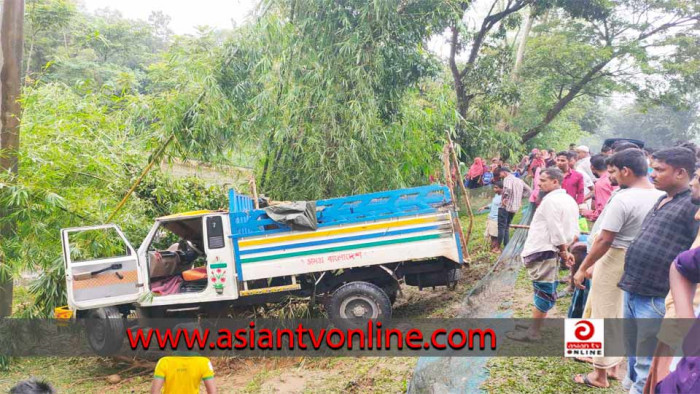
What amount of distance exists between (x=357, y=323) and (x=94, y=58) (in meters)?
27.3

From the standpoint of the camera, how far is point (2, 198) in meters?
6.58

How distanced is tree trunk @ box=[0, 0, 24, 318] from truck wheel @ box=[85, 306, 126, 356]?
181cm

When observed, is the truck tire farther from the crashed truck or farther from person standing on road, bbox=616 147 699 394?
person standing on road, bbox=616 147 699 394

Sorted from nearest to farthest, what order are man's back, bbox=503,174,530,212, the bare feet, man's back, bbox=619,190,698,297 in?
man's back, bbox=619,190,698,297 → the bare feet → man's back, bbox=503,174,530,212

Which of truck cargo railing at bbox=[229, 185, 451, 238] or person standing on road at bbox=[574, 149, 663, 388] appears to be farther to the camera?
truck cargo railing at bbox=[229, 185, 451, 238]

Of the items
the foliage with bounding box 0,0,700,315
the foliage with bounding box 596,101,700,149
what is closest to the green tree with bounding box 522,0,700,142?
the foliage with bounding box 0,0,700,315

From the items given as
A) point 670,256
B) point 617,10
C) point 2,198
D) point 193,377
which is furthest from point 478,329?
point 617,10

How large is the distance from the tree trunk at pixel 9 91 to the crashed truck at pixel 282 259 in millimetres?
2034

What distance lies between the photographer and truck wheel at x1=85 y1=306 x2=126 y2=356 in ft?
19.6

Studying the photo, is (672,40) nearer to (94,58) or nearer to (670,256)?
(670,256)

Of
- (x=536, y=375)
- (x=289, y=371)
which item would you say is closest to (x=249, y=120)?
(x=289, y=371)

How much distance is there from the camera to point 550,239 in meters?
4.23

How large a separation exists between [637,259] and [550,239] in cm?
120

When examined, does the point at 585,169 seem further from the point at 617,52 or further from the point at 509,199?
the point at 617,52
